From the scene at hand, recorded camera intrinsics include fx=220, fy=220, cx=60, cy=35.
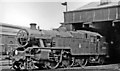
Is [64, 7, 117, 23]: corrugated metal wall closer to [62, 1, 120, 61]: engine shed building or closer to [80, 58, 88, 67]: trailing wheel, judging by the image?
[62, 1, 120, 61]: engine shed building

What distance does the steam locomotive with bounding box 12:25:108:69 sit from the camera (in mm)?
13422

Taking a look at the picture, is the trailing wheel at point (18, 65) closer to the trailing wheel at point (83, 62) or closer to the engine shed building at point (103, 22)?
the trailing wheel at point (83, 62)

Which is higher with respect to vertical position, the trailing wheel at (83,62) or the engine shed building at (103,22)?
the engine shed building at (103,22)

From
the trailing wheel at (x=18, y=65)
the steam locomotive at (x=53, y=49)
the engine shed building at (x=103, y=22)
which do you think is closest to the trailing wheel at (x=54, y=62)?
the steam locomotive at (x=53, y=49)

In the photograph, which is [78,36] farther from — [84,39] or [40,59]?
[40,59]

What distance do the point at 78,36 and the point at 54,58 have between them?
331cm

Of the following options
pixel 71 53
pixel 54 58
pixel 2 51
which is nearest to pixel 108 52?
pixel 71 53

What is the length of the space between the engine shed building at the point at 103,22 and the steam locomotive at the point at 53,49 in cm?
403

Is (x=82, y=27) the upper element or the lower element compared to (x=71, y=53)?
upper

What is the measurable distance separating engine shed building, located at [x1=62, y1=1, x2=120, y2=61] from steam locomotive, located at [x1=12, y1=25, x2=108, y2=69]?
4031 millimetres

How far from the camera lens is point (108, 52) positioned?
20.6 m

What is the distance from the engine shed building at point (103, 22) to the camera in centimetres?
2108

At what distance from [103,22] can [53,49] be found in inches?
360

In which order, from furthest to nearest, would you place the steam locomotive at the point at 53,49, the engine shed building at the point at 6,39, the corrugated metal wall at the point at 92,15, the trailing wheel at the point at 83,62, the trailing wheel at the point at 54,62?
the engine shed building at the point at 6,39 → the corrugated metal wall at the point at 92,15 → the trailing wheel at the point at 83,62 → the trailing wheel at the point at 54,62 → the steam locomotive at the point at 53,49
